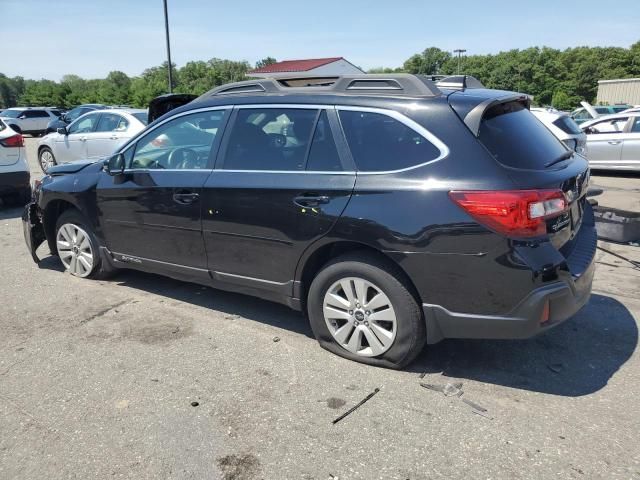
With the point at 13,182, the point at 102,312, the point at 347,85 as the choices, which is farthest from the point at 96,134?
the point at 347,85

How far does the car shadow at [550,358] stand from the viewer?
131 inches

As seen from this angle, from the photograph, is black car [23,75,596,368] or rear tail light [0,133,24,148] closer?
black car [23,75,596,368]

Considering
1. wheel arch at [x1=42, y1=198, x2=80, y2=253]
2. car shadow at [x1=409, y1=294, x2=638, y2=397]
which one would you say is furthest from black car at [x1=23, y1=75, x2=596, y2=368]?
wheel arch at [x1=42, y1=198, x2=80, y2=253]

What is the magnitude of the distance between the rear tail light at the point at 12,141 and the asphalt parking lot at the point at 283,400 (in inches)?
193

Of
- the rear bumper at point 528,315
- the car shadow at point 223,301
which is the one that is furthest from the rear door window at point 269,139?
the rear bumper at point 528,315

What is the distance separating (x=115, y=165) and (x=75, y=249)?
117cm

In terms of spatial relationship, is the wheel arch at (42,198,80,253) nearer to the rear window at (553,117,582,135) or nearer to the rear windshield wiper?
the rear windshield wiper

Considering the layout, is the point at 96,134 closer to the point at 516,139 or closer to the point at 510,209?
the point at 516,139

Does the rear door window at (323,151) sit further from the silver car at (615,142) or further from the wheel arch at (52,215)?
the silver car at (615,142)

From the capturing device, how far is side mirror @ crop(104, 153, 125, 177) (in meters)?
4.69

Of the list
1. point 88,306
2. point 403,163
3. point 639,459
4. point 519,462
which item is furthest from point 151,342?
point 639,459

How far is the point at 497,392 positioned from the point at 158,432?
1.97m

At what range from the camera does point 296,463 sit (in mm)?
2623

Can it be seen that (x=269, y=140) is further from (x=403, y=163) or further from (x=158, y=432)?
(x=158, y=432)
